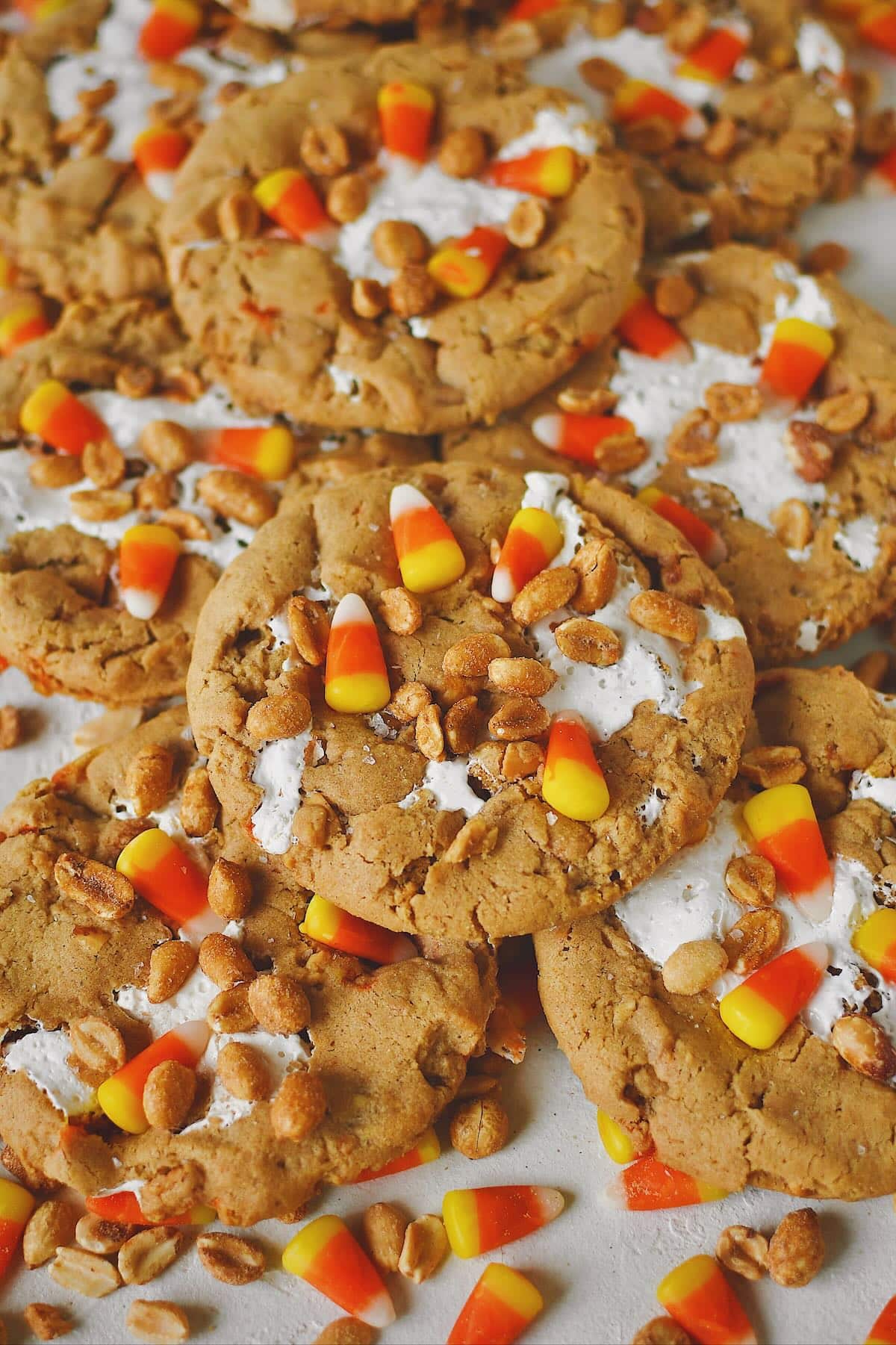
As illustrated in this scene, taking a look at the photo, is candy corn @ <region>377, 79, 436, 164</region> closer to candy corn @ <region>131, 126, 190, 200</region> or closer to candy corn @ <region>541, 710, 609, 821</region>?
candy corn @ <region>131, 126, 190, 200</region>

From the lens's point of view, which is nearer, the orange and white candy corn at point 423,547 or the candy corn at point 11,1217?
the candy corn at point 11,1217

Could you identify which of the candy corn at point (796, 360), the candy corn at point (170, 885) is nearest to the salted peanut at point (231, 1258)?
the candy corn at point (170, 885)

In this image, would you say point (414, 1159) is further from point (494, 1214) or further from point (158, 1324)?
point (158, 1324)

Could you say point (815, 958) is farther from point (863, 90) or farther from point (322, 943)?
point (863, 90)

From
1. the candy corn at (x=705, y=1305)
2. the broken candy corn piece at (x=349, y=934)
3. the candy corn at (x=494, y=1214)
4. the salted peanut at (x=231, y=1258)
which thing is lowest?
the salted peanut at (x=231, y=1258)

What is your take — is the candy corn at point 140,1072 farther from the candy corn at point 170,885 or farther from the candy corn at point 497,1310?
the candy corn at point 497,1310

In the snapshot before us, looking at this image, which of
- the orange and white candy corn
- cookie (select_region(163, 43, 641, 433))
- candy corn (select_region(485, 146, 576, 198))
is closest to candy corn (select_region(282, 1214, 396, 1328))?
the orange and white candy corn
